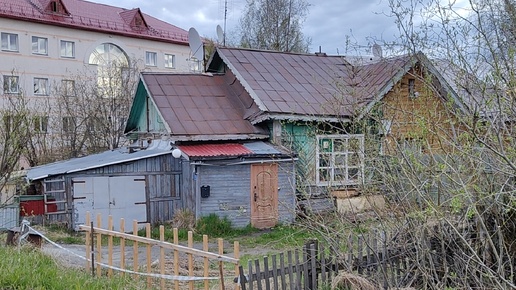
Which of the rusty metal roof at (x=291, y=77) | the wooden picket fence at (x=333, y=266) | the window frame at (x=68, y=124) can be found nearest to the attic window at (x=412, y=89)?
the rusty metal roof at (x=291, y=77)

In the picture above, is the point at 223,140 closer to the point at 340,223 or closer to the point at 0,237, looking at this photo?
the point at 0,237

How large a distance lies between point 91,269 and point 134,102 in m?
10.7

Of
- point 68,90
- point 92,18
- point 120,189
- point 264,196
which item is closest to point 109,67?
point 68,90

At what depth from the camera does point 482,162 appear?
13.8 ft

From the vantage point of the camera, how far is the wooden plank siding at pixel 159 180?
43.1ft

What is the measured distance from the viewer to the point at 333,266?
592 cm

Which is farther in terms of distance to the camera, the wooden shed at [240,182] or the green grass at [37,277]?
the wooden shed at [240,182]

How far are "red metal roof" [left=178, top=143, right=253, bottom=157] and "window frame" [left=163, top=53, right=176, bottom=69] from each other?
25487mm

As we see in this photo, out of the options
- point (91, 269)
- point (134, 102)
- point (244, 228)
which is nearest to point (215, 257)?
point (91, 269)

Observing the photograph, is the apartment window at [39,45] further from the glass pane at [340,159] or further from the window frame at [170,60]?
the glass pane at [340,159]

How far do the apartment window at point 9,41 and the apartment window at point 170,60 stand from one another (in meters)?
11.2

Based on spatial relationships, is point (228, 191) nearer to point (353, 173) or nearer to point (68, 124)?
point (353, 173)

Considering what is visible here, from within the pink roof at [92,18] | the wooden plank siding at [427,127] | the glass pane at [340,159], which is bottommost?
the glass pane at [340,159]

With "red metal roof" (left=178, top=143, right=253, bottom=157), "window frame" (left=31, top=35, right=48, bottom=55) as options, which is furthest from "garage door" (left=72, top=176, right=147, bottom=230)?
"window frame" (left=31, top=35, right=48, bottom=55)
